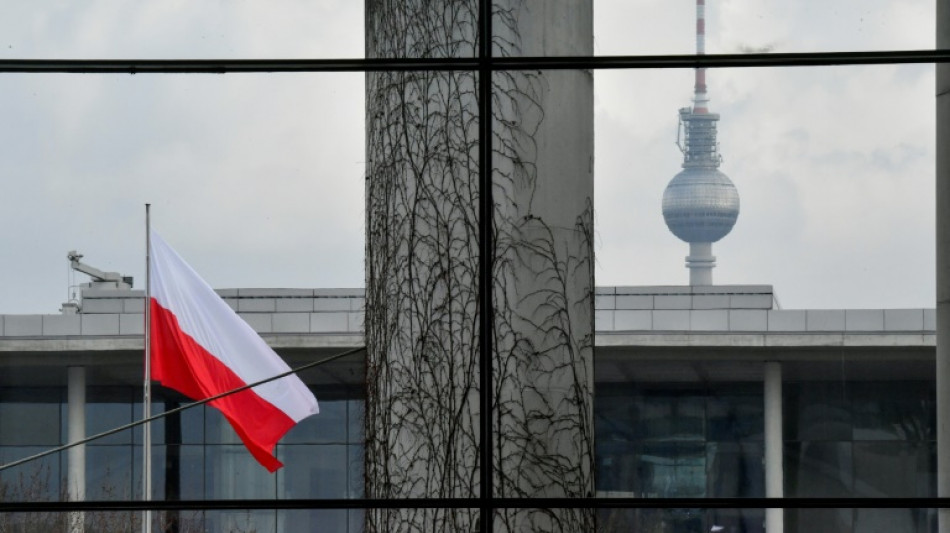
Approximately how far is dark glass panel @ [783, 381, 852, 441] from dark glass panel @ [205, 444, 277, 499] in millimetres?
9205

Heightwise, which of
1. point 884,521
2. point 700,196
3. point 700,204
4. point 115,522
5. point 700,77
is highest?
point 700,77

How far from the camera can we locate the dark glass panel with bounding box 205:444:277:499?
2550cm

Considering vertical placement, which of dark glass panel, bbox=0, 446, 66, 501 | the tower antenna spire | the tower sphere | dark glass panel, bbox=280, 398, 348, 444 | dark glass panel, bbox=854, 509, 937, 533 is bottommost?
dark glass panel, bbox=854, 509, 937, 533

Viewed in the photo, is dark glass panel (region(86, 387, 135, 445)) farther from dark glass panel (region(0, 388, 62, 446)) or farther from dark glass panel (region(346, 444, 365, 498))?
dark glass panel (region(346, 444, 365, 498))

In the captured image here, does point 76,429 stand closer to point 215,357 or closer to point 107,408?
point 107,408

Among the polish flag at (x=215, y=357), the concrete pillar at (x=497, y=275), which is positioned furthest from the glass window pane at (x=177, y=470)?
the concrete pillar at (x=497, y=275)

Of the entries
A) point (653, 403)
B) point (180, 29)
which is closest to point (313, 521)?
point (653, 403)

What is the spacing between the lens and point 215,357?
42.6 ft

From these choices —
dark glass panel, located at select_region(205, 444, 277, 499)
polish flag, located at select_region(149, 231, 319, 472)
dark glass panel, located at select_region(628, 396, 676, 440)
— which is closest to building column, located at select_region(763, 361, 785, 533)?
dark glass panel, located at select_region(628, 396, 676, 440)

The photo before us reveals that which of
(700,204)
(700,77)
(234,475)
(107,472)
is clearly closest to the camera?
(107,472)

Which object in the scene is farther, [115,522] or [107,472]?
[107,472]

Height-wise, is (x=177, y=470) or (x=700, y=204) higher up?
(x=700, y=204)

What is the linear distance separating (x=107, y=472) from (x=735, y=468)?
414 inches

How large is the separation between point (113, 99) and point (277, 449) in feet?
40.6
